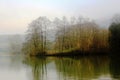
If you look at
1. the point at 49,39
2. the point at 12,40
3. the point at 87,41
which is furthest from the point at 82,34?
the point at 12,40

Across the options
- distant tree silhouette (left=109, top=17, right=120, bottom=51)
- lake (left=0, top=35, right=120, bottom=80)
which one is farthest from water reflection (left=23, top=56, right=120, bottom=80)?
distant tree silhouette (left=109, top=17, right=120, bottom=51)

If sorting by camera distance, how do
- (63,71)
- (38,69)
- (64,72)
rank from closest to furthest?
(64,72), (63,71), (38,69)

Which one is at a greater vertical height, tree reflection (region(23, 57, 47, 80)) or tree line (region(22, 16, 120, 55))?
tree line (region(22, 16, 120, 55))

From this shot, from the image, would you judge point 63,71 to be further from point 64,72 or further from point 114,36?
point 114,36

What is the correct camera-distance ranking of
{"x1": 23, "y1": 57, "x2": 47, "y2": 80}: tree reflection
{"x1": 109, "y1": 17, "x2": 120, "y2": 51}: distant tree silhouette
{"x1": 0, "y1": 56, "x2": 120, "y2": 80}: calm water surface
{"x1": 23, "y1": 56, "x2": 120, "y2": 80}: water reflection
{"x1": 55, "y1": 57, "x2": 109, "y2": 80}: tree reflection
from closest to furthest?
{"x1": 23, "y1": 56, "x2": 120, "y2": 80}: water reflection, {"x1": 0, "y1": 56, "x2": 120, "y2": 80}: calm water surface, {"x1": 55, "y1": 57, "x2": 109, "y2": 80}: tree reflection, {"x1": 23, "y1": 57, "x2": 47, "y2": 80}: tree reflection, {"x1": 109, "y1": 17, "x2": 120, "y2": 51}: distant tree silhouette

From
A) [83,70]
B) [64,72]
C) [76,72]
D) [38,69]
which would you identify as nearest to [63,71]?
[64,72]

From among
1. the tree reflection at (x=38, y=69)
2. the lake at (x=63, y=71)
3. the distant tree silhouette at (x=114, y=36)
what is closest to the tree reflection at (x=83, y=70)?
the lake at (x=63, y=71)

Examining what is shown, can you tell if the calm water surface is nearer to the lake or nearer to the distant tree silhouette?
the lake

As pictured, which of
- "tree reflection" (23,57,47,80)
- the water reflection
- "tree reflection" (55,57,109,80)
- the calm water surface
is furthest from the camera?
"tree reflection" (23,57,47,80)

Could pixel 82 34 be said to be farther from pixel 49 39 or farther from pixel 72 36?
pixel 49 39

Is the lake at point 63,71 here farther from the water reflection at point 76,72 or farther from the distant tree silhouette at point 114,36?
the distant tree silhouette at point 114,36

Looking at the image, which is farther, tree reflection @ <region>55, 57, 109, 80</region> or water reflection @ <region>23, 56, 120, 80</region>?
tree reflection @ <region>55, 57, 109, 80</region>

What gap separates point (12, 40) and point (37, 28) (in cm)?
1697

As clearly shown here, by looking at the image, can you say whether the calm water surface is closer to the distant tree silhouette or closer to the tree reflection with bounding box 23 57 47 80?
the tree reflection with bounding box 23 57 47 80
